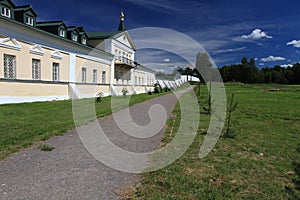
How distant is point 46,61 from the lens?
625 inches

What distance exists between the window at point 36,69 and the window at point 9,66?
1.65 metres

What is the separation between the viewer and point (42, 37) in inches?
596

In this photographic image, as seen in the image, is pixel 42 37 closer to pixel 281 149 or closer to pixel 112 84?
pixel 112 84

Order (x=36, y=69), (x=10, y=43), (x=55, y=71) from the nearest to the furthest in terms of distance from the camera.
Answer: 1. (x=10, y=43)
2. (x=36, y=69)
3. (x=55, y=71)

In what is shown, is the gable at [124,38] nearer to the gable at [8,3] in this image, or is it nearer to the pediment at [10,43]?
the gable at [8,3]

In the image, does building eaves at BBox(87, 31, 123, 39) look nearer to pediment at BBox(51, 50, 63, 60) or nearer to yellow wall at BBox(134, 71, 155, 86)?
yellow wall at BBox(134, 71, 155, 86)

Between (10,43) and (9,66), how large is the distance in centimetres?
138

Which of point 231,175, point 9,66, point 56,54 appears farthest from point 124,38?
point 231,175

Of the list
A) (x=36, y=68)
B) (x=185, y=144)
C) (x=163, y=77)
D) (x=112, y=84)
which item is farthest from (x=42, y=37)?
(x=163, y=77)

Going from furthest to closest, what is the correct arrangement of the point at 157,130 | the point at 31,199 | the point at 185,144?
the point at 157,130 → the point at 185,144 → the point at 31,199

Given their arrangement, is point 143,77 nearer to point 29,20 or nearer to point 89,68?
point 89,68

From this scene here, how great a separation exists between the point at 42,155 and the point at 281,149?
16.7ft

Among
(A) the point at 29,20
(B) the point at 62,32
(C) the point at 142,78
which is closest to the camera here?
(A) the point at 29,20

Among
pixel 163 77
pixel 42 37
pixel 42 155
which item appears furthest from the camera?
pixel 163 77
